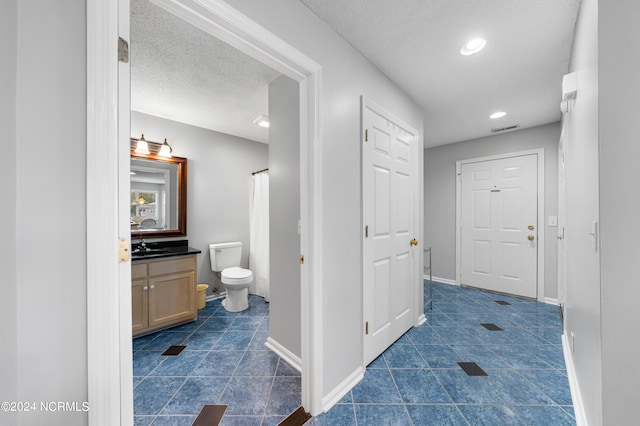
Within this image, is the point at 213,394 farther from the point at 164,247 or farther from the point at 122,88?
the point at 164,247

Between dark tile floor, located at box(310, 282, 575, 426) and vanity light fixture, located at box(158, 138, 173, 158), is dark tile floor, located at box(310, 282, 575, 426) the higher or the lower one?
the lower one

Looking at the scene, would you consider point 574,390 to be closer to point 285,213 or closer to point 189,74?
point 285,213

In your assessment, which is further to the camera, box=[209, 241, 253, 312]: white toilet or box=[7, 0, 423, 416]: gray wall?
box=[209, 241, 253, 312]: white toilet

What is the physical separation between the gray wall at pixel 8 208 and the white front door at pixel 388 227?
163 centimetres

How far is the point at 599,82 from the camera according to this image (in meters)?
0.90

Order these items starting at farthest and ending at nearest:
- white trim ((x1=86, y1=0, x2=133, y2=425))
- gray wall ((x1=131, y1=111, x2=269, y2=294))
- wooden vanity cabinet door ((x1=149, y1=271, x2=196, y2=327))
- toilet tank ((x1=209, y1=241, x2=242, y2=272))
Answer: toilet tank ((x1=209, y1=241, x2=242, y2=272)) < gray wall ((x1=131, y1=111, x2=269, y2=294)) < wooden vanity cabinet door ((x1=149, y1=271, x2=196, y2=327)) < white trim ((x1=86, y1=0, x2=133, y2=425))

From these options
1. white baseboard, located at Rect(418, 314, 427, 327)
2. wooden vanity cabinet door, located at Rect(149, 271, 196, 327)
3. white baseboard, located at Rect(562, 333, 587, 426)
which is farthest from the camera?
white baseboard, located at Rect(418, 314, 427, 327)

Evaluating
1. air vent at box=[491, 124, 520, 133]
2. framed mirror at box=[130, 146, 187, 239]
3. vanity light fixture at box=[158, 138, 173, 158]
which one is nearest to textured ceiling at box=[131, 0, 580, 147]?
air vent at box=[491, 124, 520, 133]

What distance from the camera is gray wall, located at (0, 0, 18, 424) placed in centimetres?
59

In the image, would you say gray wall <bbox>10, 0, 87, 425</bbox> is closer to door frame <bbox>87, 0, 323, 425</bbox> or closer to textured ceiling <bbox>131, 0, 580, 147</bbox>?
door frame <bbox>87, 0, 323, 425</bbox>

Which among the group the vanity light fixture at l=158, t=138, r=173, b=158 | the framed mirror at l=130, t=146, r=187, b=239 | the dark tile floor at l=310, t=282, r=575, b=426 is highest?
the vanity light fixture at l=158, t=138, r=173, b=158

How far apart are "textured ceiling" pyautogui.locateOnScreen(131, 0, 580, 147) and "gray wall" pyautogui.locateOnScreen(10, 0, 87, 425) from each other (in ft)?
3.48

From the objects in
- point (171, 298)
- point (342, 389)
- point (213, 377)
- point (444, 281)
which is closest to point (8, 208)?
point (213, 377)

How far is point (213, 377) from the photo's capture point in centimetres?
173
